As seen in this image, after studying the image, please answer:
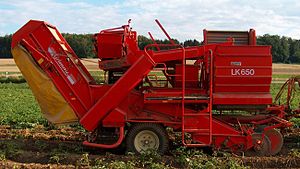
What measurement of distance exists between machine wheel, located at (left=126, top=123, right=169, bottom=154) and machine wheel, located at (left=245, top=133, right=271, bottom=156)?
1.86 metres

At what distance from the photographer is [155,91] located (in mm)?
8422

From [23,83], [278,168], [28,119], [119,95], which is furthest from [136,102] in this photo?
[23,83]

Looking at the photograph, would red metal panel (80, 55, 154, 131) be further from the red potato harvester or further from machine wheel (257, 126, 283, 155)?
machine wheel (257, 126, 283, 155)

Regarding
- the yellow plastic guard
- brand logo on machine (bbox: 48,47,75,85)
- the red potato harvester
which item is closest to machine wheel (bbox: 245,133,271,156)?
the red potato harvester

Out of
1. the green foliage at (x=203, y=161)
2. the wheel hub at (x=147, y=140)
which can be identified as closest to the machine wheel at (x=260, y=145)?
the green foliage at (x=203, y=161)

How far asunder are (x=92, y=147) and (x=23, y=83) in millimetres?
28991

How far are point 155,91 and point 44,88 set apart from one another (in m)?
2.37

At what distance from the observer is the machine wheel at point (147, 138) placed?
325 inches

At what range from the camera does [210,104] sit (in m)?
8.17

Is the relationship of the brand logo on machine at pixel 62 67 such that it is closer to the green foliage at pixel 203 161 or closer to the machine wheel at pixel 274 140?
the green foliage at pixel 203 161

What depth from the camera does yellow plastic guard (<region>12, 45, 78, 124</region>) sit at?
331 inches

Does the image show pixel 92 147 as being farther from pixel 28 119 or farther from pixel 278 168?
pixel 28 119

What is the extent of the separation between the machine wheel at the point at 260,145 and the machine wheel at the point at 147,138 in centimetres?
186

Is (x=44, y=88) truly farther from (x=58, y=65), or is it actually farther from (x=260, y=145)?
(x=260, y=145)
